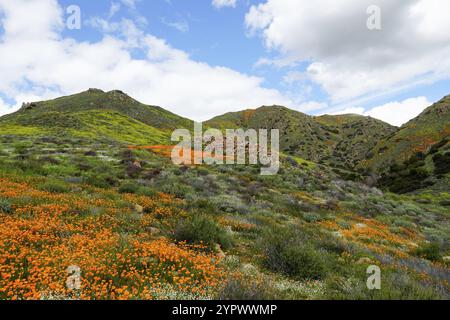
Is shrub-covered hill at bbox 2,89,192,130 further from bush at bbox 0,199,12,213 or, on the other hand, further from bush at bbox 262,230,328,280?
bush at bbox 262,230,328,280

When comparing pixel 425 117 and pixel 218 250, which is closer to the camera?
pixel 218 250

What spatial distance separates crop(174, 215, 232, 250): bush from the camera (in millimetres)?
8664

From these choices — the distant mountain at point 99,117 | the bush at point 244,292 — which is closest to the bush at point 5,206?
the bush at point 244,292

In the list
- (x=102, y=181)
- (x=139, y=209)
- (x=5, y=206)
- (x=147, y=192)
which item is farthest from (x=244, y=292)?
(x=102, y=181)

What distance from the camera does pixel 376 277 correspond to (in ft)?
22.4

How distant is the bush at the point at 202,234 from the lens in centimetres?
866

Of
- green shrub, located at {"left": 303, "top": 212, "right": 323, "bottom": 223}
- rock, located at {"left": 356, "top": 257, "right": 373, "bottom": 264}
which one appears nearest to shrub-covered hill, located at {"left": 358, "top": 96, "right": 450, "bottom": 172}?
green shrub, located at {"left": 303, "top": 212, "right": 323, "bottom": 223}

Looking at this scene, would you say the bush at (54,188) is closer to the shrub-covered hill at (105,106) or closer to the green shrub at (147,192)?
the green shrub at (147,192)

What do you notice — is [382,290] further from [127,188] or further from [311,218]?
[127,188]

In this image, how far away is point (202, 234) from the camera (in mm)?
8797

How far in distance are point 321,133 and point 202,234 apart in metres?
101
